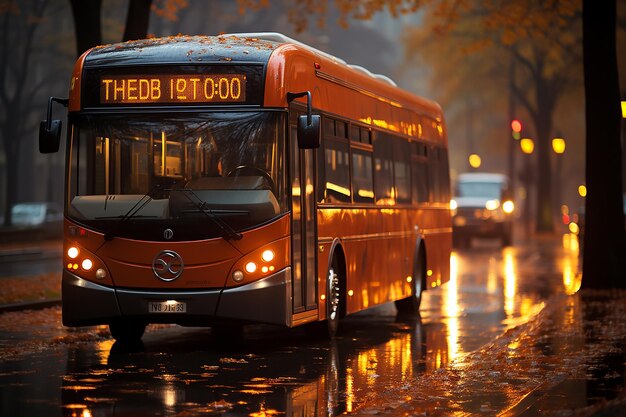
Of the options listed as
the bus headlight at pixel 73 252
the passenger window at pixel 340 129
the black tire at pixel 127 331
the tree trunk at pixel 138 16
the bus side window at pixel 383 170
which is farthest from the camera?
the tree trunk at pixel 138 16

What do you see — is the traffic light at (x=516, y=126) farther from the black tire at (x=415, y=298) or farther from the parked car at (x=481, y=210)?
the black tire at (x=415, y=298)

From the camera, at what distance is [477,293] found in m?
25.3

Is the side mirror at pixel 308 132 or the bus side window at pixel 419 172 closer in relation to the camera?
the side mirror at pixel 308 132

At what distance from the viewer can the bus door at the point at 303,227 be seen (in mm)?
14562

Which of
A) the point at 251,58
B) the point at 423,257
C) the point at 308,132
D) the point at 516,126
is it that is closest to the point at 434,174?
the point at 423,257

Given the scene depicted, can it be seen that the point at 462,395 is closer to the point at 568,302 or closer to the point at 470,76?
the point at 568,302

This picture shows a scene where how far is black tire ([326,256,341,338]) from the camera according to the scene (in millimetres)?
15781

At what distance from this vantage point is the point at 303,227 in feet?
48.8

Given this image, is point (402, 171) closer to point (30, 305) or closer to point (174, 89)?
point (30, 305)

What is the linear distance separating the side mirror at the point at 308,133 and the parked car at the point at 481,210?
35260 mm

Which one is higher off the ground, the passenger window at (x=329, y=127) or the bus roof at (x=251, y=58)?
the bus roof at (x=251, y=58)

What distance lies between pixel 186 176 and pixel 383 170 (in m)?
4.76

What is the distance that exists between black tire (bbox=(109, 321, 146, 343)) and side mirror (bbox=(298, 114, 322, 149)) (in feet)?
8.94

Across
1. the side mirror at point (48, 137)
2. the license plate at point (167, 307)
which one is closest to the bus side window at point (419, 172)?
the license plate at point (167, 307)
